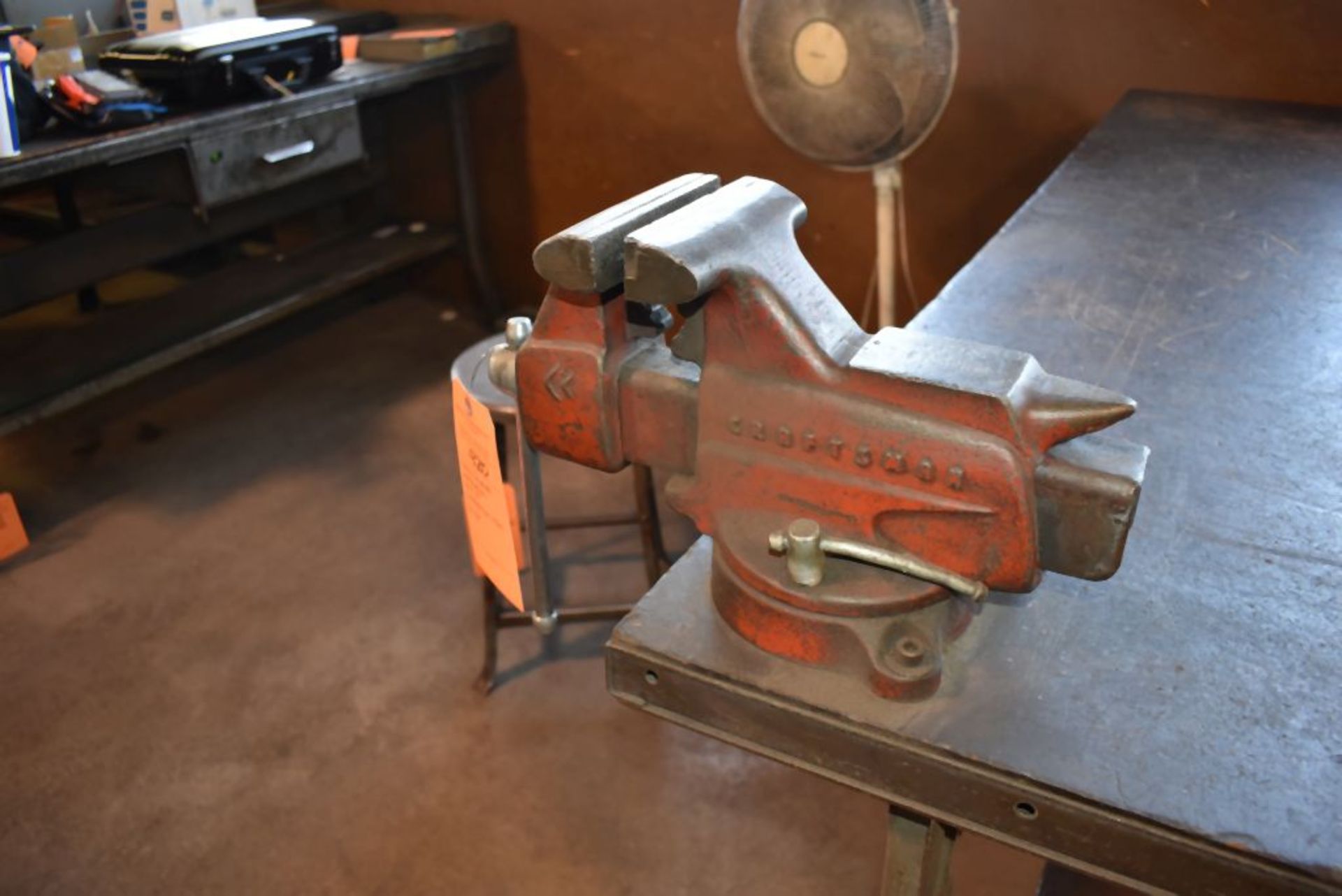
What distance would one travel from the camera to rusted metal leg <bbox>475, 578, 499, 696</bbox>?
6.21ft

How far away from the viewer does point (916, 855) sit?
2.74ft

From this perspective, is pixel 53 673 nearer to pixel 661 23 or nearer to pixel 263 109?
pixel 263 109

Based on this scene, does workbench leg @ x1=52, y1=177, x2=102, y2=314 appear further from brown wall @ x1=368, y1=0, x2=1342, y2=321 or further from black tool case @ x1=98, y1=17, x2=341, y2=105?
brown wall @ x1=368, y1=0, x2=1342, y2=321

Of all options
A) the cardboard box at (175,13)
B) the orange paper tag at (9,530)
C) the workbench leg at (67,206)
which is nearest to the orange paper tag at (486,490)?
the orange paper tag at (9,530)

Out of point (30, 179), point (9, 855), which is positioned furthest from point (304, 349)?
point (9, 855)

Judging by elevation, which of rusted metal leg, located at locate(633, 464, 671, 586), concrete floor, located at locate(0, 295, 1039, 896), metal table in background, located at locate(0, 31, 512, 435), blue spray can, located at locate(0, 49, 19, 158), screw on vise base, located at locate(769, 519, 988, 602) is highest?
blue spray can, located at locate(0, 49, 19, 158)

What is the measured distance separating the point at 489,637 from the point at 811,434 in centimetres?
133

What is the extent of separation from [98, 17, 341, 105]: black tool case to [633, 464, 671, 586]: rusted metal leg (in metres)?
1.22

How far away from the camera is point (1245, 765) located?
2.14 feet

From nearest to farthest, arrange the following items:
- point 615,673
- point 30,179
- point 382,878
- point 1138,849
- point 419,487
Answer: point 1138,849 → point 615,673 → point 382,878 → point 30,179 → point 419,487

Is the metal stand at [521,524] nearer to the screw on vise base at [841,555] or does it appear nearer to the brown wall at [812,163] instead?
the screw on vise base at [841,555]

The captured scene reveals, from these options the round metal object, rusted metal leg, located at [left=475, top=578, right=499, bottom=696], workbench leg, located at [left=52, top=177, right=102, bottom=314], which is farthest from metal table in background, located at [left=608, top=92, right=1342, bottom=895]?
workbench leg, located at [left=52, top=177, right=102, bottom=314]

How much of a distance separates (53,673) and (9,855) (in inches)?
17.0

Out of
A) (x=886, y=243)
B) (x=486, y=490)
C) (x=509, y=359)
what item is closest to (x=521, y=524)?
(x=886, y=243)
